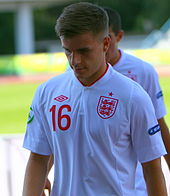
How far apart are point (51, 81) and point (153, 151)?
62cm

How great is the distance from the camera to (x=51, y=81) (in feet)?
8.62

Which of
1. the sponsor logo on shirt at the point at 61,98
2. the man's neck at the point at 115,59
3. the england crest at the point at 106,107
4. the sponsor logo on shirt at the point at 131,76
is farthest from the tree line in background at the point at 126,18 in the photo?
the england crest at the point at 106,107

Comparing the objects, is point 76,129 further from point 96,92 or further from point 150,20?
point 150,20

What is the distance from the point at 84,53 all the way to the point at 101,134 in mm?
383

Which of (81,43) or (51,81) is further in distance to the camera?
(51,81)

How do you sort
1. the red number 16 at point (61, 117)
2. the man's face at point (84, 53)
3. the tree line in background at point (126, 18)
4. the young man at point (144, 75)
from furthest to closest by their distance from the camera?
the tree line in background at point (126, 18) → the young man at point (144, 75) → the red number 16 at point (61, 117) → the man's face at point (84, 53)

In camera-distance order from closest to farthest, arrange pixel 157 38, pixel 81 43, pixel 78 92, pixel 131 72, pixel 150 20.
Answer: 1. pixel 81 43
2. pixel 78 92
3. pixel 131 72
4. pixel 157 38
5. pixel 150 20

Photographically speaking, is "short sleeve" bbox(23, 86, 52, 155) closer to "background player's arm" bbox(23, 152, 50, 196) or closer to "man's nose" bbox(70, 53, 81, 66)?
"background player's arm" bbox(23, 152, 50, 196)

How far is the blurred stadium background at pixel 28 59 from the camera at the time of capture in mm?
6996

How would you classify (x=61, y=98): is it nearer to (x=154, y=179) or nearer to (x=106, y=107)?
(x=106, y=107)

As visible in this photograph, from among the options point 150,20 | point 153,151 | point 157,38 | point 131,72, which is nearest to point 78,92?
point 153,151

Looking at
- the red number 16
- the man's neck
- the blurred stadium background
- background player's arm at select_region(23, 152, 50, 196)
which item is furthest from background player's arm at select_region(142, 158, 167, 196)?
the blurred stadium background

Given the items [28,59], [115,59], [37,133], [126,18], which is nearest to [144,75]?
[115,59]

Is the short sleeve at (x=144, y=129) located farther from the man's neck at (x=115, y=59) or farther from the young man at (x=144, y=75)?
the man's neck at (x=115, y=59)
